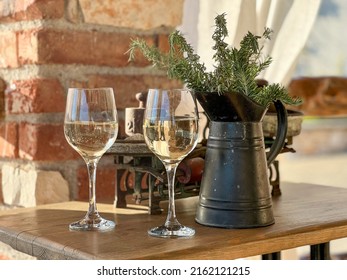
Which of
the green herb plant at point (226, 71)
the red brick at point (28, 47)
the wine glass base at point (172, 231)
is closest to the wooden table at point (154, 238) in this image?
the wine glass base at point (172, 231)

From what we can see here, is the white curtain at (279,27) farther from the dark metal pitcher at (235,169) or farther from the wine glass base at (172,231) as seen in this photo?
the wine glass base at (172,231)

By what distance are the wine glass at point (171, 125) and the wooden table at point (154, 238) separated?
2.0 inches

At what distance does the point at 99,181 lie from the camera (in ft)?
Result: 4.99

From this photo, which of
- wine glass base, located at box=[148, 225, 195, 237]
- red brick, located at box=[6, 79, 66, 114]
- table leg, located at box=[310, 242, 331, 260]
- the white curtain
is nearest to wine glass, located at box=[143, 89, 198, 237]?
wine glass base, located at box=[148, 225, 195, 237]

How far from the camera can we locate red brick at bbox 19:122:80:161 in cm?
145

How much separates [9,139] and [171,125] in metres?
0.62

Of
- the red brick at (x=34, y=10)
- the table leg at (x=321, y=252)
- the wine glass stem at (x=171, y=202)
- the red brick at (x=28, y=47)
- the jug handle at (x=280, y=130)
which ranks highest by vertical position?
the red brick at (x=34, y=10)

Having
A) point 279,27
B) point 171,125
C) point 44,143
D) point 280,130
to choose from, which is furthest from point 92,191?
point 279,27

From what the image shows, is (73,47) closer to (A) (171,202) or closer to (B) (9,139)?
(B) (9,139)

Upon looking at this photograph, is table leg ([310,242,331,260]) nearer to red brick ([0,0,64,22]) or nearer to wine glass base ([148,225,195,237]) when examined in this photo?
wine glass base ([148,225,195,237])

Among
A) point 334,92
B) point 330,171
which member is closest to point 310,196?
point 334,92

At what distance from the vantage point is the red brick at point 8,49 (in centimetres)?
148

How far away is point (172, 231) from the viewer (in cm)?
100
